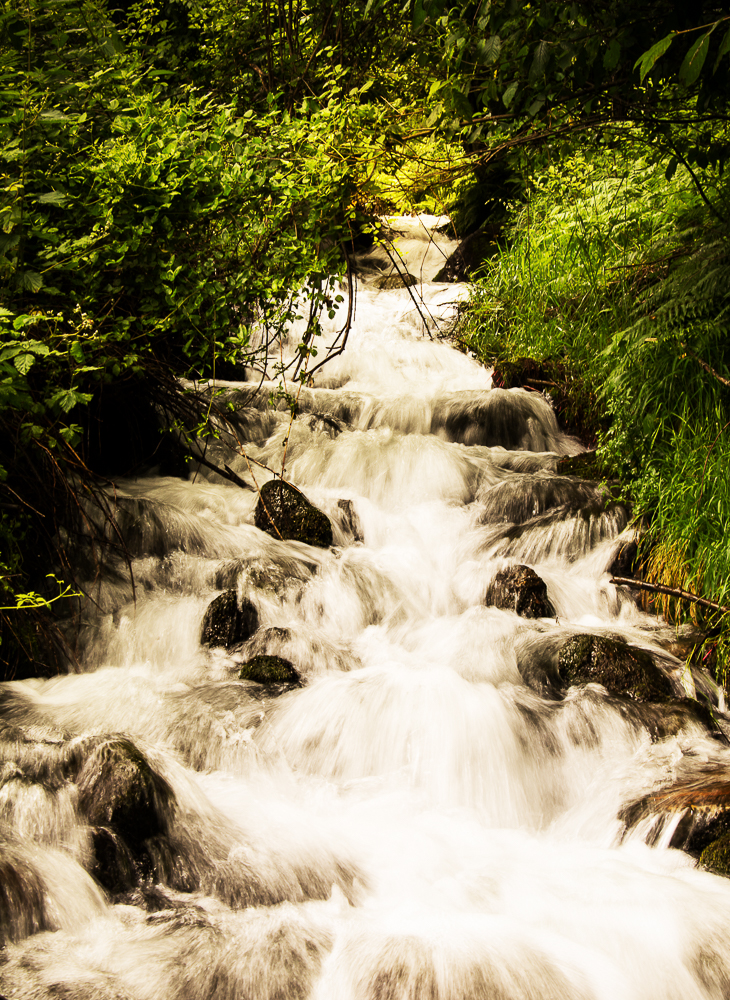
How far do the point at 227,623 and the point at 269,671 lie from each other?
46cm

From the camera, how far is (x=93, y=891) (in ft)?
8.20

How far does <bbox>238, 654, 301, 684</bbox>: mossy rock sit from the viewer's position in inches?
155

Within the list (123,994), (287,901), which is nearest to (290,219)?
(287,901)

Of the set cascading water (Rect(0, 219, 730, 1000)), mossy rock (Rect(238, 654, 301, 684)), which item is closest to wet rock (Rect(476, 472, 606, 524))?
cascading water (Rect(0, 219, 730, 1000))

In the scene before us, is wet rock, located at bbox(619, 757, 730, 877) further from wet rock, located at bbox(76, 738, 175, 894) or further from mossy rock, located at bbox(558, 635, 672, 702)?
wet rock, located at bbox(76, 738, 175, 894)

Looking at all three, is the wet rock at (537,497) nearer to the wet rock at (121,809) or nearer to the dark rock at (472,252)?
the wet rock at (121,809)

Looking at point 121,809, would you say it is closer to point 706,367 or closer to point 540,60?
point 540,60

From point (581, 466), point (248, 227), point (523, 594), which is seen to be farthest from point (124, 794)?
point (581, 466)

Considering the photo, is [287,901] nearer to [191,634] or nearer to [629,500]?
[191,634]

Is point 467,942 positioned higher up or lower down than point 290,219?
lower down

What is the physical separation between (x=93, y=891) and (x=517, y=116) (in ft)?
12.9

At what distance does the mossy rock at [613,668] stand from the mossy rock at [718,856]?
0.99m

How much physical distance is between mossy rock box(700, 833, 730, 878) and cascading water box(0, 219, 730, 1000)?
54mm

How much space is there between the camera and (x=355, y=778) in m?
3.43
